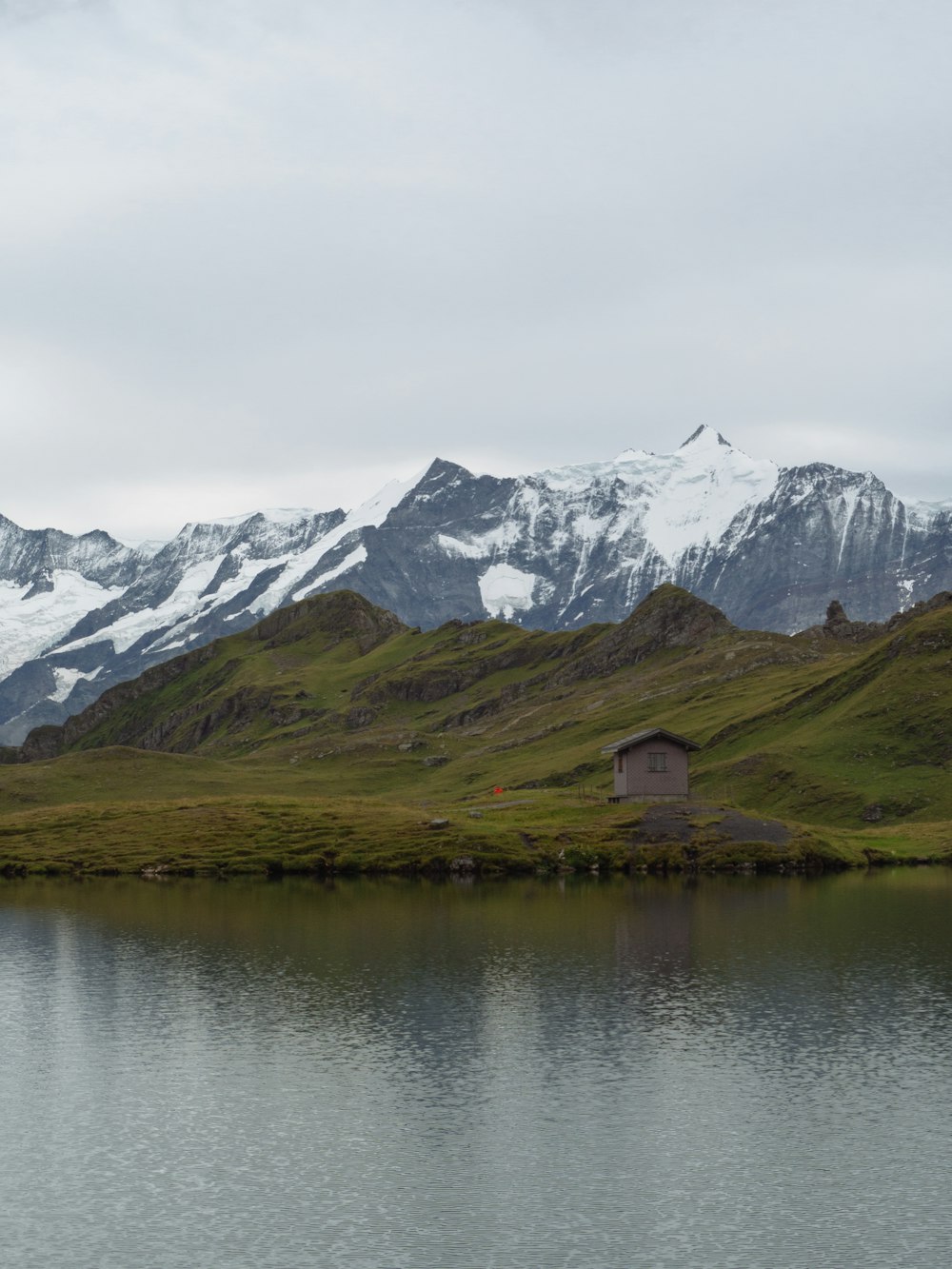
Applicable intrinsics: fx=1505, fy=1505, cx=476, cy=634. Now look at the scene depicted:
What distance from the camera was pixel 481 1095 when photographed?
61094 mm

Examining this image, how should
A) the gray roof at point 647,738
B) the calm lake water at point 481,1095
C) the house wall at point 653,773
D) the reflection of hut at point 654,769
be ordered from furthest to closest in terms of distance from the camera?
the house wall at point 653,773 < the reflection of hut at point 654,769 < the gray roof at point 647,738 < the calm lake water at point 481,1095

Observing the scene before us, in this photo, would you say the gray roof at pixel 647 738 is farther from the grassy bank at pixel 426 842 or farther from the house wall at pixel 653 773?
the grassy bank at pixel 426 842

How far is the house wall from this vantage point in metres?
177

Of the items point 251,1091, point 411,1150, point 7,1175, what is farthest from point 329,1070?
point 7,1175

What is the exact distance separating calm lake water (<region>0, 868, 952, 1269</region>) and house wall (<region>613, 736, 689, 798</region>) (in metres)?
65.9

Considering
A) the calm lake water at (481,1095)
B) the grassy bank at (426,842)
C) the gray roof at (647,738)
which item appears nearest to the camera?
the calm lake water at (481,1095)

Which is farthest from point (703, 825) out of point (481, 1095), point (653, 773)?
point (481, 1095)

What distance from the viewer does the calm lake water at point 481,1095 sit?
45.5 m

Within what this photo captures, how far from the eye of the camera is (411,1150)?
53750mm

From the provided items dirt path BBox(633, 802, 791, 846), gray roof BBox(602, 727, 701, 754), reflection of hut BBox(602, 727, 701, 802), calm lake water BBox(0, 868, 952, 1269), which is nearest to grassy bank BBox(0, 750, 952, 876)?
dirt path BBox(633, 802, 791, 846)

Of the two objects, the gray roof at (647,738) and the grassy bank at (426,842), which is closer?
the grassy bank at (426,842)

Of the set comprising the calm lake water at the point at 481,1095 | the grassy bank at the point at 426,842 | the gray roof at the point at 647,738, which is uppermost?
the gray roof at the point at 647,738

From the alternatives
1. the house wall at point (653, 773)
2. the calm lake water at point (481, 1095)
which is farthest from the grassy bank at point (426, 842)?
the calm lake water at point (481, 1095)

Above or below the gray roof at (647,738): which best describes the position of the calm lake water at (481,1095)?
below
